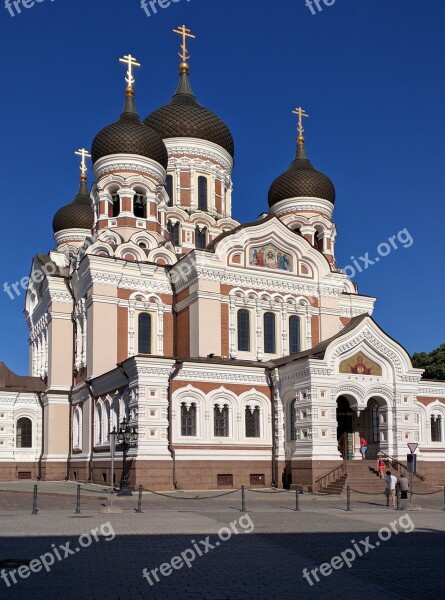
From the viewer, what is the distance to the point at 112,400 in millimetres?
29594

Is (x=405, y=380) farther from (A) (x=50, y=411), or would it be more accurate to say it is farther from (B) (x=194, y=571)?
(B) (x=194, y=571)

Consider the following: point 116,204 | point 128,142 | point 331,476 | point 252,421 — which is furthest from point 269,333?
point 128,142

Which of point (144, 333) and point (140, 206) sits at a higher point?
point (140, 206)

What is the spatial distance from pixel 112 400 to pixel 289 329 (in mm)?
8919

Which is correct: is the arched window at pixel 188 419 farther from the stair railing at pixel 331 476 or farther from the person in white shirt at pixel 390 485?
the person in white shirt at pixel 390 485

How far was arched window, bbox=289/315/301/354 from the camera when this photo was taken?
33469 mm

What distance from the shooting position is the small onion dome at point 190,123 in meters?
41.4

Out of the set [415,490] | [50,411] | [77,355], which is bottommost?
[415,490]

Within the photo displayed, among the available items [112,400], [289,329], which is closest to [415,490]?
[289,329]

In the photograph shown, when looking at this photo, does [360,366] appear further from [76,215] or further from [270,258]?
[76,215]

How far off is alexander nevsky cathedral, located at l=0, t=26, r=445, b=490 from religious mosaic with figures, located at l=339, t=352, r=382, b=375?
0.07 metres

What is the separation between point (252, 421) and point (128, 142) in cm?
1583

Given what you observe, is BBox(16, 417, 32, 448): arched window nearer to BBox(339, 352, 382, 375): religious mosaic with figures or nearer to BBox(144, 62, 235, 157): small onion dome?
BBox(339, 352, 382, 375): religious mosaic with figures

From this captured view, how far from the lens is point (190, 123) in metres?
41.6
